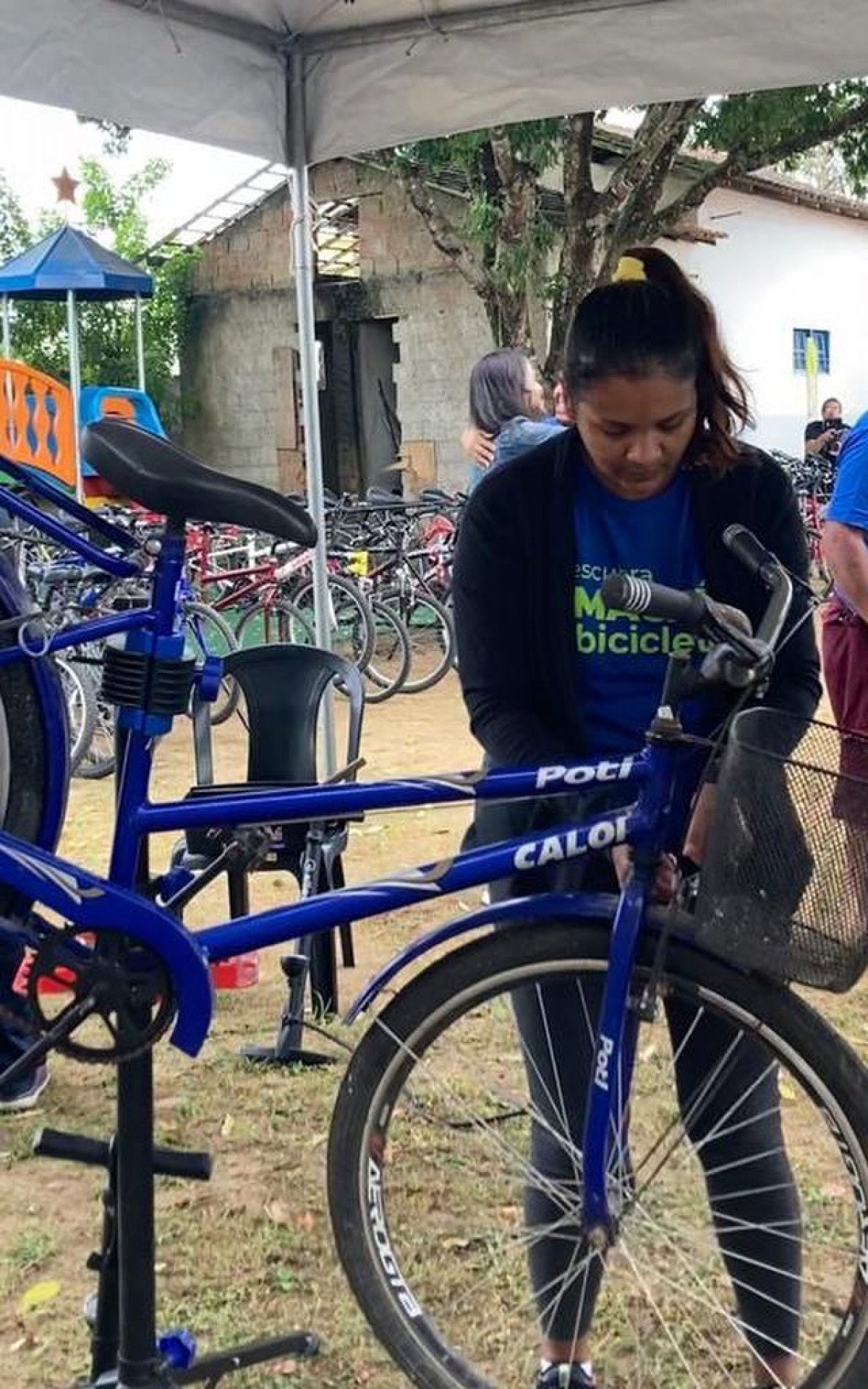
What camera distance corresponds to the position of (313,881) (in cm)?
351

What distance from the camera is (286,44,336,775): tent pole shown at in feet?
13.9

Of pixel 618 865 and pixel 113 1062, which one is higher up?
pixel 618 865

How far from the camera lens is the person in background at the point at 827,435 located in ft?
53.3

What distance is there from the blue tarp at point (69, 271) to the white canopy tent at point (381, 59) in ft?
34.0

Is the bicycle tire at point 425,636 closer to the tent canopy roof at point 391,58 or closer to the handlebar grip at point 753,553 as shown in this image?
the tent canopy roof at point 391,58

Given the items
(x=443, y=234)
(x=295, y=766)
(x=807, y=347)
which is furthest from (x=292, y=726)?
(x=807, y=347)

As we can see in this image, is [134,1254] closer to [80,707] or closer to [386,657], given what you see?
[80,707]

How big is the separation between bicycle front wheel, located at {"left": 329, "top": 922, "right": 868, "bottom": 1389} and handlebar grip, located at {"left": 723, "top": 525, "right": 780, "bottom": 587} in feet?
1.64

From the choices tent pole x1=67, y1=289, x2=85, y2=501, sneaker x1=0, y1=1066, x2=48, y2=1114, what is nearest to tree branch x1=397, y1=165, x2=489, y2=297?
tent pole x1=67, y1=289, x2=85, y2=501

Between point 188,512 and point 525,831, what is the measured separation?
0.66 m

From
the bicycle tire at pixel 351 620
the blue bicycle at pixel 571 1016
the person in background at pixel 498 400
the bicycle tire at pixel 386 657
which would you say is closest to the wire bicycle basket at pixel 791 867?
the blue bicycle at pixel 571 1016

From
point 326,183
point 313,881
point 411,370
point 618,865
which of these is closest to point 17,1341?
point 313,881

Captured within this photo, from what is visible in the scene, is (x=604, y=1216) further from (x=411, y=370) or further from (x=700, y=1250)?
(x=411, y=370)

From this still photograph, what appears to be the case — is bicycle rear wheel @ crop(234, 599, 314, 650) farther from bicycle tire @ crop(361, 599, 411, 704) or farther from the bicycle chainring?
the bicycle chainring
